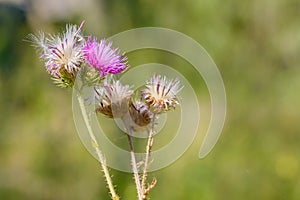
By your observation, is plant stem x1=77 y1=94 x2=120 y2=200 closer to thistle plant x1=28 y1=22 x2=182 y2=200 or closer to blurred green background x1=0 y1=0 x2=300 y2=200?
thistle plant x1=28 y1=22 x2=182 y2=200

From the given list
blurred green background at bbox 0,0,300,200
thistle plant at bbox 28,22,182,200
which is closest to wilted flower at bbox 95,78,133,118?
thistle plant at bbox 28,22,182,200

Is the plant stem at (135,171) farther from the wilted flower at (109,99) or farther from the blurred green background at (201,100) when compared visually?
the blurred green background at (201,100)

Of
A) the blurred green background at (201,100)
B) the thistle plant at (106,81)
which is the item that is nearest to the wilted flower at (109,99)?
the thistle plant at (106,81)

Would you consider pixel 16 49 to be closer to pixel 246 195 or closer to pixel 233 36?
pixel 233 36

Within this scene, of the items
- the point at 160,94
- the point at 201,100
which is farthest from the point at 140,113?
the point at 201,100

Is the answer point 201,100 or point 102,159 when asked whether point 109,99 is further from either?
point 201,100

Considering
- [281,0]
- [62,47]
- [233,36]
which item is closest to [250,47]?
[233,36]
